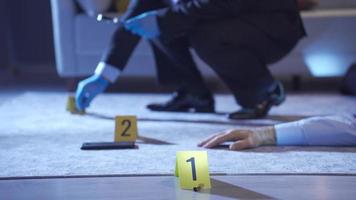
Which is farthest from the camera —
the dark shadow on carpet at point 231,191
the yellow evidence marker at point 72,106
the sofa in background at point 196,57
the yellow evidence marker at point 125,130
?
the sofa in background at point 196,57

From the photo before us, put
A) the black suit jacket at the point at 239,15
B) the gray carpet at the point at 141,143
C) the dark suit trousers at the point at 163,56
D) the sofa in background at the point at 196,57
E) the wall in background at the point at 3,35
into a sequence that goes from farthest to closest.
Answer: the wall in background at the point at 3,35 < the sofa in background at the point at 196,57 < the dark suit trousers at the point at 163,56 < the black suit jacket at the point at 239,15 < the gray carpet at the point at 141,143

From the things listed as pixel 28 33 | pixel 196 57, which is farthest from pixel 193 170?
pixel 28 33

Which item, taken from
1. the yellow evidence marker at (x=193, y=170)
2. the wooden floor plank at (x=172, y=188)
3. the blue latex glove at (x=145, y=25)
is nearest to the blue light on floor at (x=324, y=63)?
the blue latex glove at (x=145, y=25)

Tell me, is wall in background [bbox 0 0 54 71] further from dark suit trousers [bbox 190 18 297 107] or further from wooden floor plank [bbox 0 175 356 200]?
wooden floor plank [bbox 0 175 356 200]

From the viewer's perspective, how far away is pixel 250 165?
154 cm

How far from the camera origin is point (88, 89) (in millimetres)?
2252

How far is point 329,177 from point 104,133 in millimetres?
777

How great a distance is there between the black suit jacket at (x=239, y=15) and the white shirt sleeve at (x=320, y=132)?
0.53 m

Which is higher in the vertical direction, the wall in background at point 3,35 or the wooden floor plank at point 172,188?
the wall in background at point 3,35

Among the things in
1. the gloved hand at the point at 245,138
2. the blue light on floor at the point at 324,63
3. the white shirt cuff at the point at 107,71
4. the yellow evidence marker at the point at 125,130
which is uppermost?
the blue light on floor at the point at 324,63

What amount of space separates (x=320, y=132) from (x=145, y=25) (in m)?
0.71

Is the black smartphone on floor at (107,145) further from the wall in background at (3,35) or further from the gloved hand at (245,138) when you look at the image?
the wall in background at (3,35)

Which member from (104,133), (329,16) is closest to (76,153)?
(104,133)

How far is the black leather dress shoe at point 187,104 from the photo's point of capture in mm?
2342
